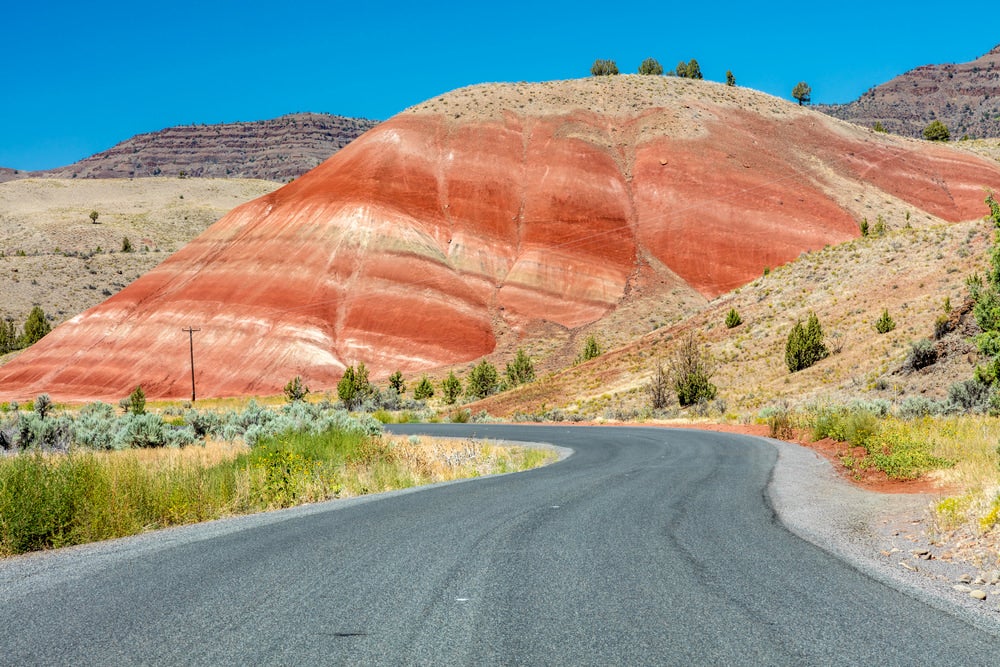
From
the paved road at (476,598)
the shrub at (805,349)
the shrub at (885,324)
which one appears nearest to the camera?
the paved road at (476,598)

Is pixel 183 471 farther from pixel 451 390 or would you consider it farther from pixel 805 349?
pixel 451 390

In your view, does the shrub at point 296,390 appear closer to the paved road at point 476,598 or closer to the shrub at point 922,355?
the shrub at point 922,355

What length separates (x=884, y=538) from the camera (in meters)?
8.30

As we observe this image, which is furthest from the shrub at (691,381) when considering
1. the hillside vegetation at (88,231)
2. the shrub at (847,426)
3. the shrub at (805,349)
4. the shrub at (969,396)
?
the hillside vegetation at (88,231)

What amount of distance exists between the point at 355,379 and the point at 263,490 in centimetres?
4394

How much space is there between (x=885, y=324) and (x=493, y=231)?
45.7 m

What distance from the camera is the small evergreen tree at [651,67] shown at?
124375 millimetres

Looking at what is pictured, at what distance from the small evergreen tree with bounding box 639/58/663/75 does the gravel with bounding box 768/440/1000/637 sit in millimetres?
121345

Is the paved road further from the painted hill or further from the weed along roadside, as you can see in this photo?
the painted hill

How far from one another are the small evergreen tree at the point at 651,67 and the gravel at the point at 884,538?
12135 cm

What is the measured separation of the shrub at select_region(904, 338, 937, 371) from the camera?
→ 31.7 m

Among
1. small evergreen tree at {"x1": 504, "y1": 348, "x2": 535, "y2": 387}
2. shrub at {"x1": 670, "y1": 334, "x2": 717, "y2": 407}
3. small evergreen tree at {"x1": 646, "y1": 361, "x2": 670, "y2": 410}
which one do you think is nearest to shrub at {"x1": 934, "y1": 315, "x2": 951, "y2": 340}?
shrub at {"x1": 670, "y1": 334, "x2": 717, "y2": 407}

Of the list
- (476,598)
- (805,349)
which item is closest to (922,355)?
(805,349)

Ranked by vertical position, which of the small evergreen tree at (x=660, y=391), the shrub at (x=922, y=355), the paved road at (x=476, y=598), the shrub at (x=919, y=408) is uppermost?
the shrub at (x=922, y=355)
